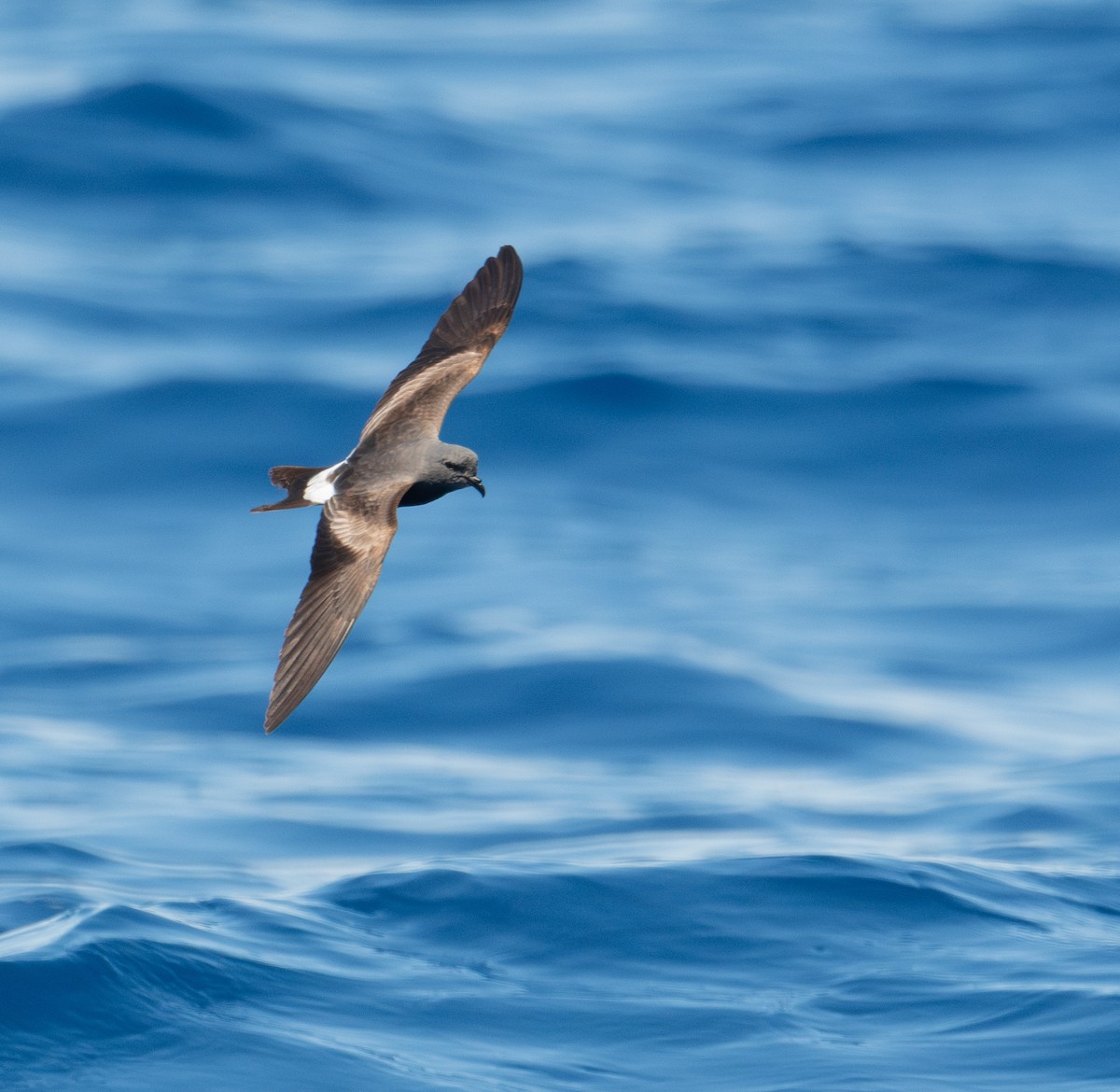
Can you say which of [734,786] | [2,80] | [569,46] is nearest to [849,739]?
[734,786]

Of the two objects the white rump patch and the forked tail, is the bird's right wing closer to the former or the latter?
the white rump patch

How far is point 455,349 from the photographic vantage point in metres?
7.77

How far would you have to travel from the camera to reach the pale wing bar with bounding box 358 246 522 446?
7441 mm

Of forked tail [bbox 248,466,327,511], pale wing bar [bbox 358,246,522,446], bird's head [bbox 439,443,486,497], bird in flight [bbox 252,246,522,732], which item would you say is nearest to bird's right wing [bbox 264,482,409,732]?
bird in flight [bbox 252,246,522,732]

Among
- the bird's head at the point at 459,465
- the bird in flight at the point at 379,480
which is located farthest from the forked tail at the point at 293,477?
Result: the bird's head at the point at 459,465

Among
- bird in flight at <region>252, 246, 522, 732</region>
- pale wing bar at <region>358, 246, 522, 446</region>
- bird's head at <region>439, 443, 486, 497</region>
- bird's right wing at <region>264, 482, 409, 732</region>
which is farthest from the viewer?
pale wing bar at <region>358, 246, 522, 446</region>

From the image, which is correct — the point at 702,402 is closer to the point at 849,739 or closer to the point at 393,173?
the point at 849,739

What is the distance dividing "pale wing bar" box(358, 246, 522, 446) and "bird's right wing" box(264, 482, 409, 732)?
818mm

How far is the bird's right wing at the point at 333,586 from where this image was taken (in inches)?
234

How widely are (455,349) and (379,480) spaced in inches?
45.9

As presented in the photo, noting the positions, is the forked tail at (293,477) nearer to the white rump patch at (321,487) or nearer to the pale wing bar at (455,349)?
the white rump patch at (321,487)

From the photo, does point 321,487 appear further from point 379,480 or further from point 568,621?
point 568,621

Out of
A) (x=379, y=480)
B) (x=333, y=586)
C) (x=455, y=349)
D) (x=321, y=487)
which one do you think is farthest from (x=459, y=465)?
(x=455, y=349)

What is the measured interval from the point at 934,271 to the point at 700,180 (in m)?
3.43
